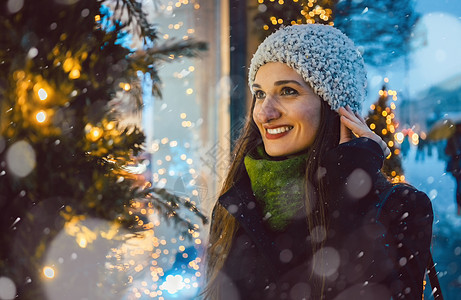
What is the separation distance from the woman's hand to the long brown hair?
0.10 ft

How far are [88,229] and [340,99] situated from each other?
750mm

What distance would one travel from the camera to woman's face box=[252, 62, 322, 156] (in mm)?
1082

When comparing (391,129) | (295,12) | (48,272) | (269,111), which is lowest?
(391,129)

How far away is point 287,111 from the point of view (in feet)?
3.57

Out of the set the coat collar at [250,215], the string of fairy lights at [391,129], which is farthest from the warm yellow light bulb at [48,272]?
the string of fairy lights at [391,129]

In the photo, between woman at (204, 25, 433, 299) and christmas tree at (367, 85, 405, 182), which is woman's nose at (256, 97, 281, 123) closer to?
woman at (204, 25, 433, 299)

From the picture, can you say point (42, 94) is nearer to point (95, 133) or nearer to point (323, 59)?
point (95, 133)

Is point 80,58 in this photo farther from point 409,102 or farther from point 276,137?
point 409,102

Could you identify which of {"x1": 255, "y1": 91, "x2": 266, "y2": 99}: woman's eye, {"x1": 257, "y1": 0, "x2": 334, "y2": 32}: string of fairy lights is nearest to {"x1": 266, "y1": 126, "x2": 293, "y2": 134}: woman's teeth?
{"x1": 255, "y1": 91, "x2": 266, "y2": 99}: woman's eye

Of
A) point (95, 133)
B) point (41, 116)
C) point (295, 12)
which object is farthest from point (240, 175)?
point (295, 12)

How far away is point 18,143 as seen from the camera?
586 mm

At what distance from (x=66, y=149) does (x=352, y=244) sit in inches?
27.3

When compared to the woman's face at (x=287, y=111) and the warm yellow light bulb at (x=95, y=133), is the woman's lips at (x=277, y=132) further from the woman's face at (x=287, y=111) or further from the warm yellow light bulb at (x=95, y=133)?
the warm yellow light bulb at (x=95, y=133)

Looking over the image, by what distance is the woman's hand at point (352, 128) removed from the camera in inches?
41.0
